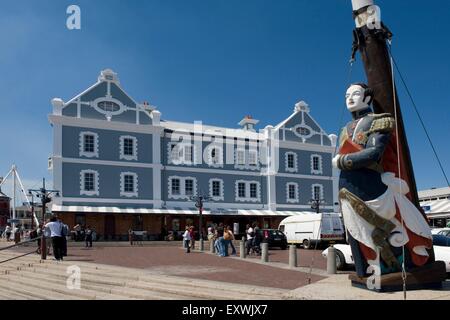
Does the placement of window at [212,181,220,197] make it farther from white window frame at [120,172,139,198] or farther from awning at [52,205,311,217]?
white window frame at [120,172,139,198]

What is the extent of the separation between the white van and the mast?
52.2 ft

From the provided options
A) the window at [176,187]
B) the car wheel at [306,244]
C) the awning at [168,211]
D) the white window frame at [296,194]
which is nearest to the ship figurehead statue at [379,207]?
the car wheel at [306,244]

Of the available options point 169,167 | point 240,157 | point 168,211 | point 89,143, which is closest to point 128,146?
point 89,143

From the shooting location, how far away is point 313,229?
2708 cm

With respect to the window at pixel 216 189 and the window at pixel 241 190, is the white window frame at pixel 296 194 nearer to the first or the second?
the window at pixel 241 190

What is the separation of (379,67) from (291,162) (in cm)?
3507

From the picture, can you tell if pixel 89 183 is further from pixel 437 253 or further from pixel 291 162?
pixel 437 253

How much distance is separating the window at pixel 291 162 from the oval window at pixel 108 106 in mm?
16818

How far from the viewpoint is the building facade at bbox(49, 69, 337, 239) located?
1344 inches

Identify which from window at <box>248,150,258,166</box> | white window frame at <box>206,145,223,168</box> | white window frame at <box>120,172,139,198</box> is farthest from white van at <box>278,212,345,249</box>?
white window frame at <box>120,172,139,198</box>

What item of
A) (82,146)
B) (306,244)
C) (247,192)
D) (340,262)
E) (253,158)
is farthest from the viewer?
(253,158)

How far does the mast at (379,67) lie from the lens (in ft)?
27.7
